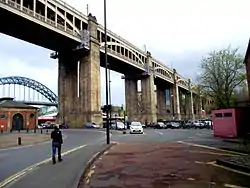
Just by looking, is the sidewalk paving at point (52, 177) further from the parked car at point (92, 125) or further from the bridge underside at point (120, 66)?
the bridge underside at point (120, 66)

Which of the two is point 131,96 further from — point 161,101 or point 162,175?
point 162,175

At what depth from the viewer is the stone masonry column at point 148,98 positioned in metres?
103

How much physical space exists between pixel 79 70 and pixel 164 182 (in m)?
69.5

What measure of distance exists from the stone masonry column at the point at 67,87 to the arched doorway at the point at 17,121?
918 cm

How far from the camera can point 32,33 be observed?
6525cm

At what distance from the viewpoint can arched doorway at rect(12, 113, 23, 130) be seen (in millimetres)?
72088

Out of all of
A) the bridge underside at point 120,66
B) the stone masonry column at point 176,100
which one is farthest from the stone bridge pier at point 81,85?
the stone masonry column at point 176,100

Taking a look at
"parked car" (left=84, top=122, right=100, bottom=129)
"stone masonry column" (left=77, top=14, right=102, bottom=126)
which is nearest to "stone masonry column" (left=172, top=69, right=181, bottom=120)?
"stone masonry column" (left=77, top=14, right=102, bottom=126)

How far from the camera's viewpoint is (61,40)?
7069cm

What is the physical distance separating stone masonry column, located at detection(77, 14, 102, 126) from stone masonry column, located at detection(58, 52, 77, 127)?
440 cm

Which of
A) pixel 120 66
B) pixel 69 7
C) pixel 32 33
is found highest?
pixel 69 7

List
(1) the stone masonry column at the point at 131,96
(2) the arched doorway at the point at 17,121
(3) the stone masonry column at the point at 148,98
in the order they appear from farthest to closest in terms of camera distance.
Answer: (1) the stone masonry column at the point at 131,96, (3) the stone masonry column at the point at 148,98, (2) the arched doorway at the point at 17,121

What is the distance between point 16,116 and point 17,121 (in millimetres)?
1219

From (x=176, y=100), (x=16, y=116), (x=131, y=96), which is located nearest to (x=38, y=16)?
(x=16, y=116)
